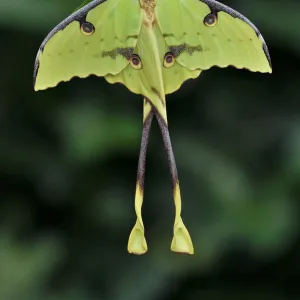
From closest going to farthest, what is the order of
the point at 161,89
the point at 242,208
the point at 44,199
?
1. the point at 161,89
2. the point at 242,208
3. the point at 44,199

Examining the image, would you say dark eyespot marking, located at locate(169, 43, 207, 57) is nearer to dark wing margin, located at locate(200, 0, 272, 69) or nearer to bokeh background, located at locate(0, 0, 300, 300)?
dark wing margin, located at locate(200, 0, 272, 69)

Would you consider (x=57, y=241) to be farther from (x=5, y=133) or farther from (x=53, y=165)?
(x=5, y=133)

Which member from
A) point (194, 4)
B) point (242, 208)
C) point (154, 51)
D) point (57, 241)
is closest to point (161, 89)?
point (154, 51)

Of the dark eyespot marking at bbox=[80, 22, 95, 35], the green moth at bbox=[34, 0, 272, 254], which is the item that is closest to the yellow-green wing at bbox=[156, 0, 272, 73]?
the green moth at bbox=[34, 0, 272, 254]

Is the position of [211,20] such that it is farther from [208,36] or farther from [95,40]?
[95,40]

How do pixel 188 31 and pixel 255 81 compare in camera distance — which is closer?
pixel 188 31

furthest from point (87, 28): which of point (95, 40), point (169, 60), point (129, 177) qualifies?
point (129, 177)

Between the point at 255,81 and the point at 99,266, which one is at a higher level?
the point at 255,81
